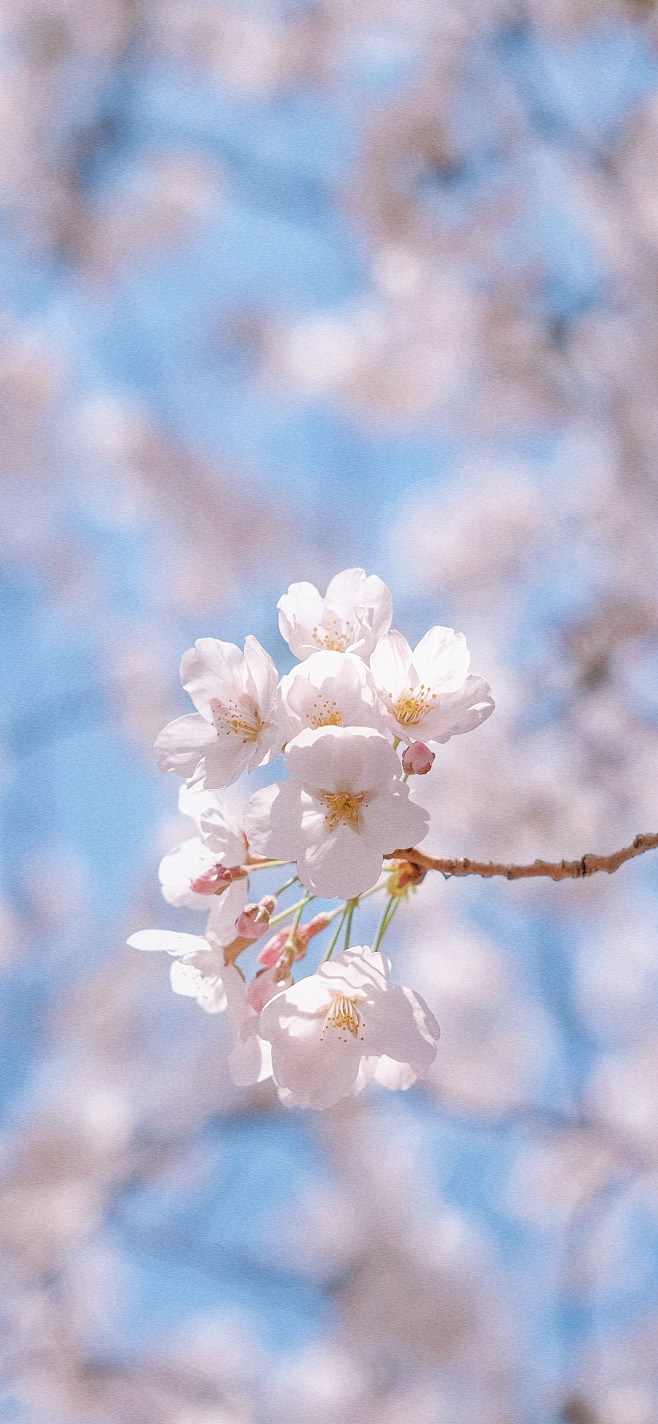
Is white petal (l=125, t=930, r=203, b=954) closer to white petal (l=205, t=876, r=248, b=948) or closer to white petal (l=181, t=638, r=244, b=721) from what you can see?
white petal (l=205, t=876, r=248, b=948)

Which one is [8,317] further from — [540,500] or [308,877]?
[308,877]

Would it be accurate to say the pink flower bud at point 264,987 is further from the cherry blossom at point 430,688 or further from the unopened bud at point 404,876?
the cherry blossom at point 430,688

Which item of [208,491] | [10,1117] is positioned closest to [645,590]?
[208,491]

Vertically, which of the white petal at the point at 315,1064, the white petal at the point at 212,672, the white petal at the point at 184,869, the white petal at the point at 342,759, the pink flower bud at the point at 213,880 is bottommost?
the white petal at the point at 315,1064

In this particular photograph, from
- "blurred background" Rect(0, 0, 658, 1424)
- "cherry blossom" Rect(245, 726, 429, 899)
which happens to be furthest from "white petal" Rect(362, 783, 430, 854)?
"blurred background" Rect(0, 0, 658, 1424)

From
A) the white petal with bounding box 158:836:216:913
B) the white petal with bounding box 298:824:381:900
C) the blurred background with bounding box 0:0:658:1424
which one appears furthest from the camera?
the blurred background with bounding box 0:0:658:1424

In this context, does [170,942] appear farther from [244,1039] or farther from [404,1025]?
[404,1025]

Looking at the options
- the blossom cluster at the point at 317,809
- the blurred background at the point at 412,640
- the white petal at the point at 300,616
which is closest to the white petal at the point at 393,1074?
the blossom cluster at the point at 317,809
